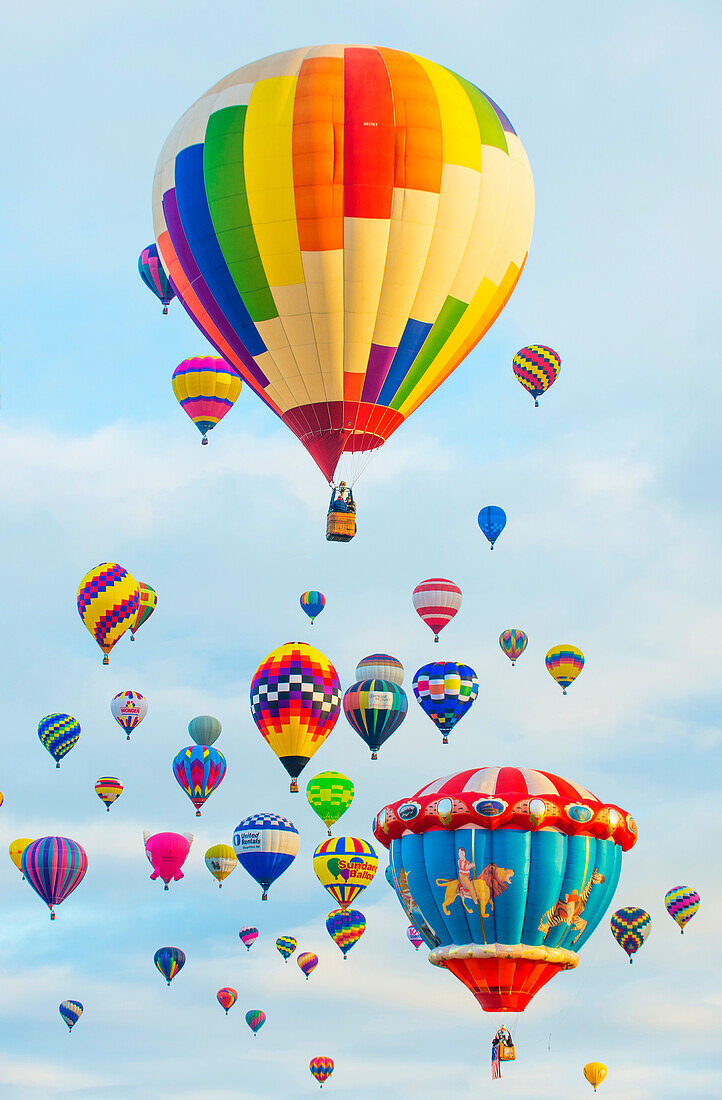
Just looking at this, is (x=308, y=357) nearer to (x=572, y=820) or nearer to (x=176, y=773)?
(x=572, y=820)

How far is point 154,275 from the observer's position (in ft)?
131

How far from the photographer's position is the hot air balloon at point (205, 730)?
142 ft

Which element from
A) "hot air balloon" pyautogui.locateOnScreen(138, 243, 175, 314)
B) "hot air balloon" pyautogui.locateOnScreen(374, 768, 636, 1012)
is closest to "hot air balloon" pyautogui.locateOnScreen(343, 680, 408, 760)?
"hot air balloon" pyautogui.locateOnScreen(138, 243, 175, 314)

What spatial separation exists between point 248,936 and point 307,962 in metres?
1.71

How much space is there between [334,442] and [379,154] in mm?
4588

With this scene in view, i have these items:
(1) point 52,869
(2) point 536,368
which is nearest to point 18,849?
(1) point 52,869

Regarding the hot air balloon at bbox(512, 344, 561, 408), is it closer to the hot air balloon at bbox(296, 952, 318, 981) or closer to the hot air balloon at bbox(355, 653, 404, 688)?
the hot air balloon at bbox(355, 653, 404, 688)

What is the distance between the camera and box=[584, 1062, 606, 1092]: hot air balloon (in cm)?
4216

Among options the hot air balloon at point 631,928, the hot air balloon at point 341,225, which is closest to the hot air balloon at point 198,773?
the hot air balloon at point 631,928

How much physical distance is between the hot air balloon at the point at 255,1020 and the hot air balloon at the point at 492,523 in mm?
13554

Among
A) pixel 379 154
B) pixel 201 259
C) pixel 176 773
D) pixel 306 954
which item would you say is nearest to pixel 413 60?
pixel 379 154

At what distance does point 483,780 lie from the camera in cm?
2830

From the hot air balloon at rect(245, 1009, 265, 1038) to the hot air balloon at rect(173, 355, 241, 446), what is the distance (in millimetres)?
15771

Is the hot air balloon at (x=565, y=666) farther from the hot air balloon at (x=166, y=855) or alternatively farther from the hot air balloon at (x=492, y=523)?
the hot air balloon at (x=166, y=855)
